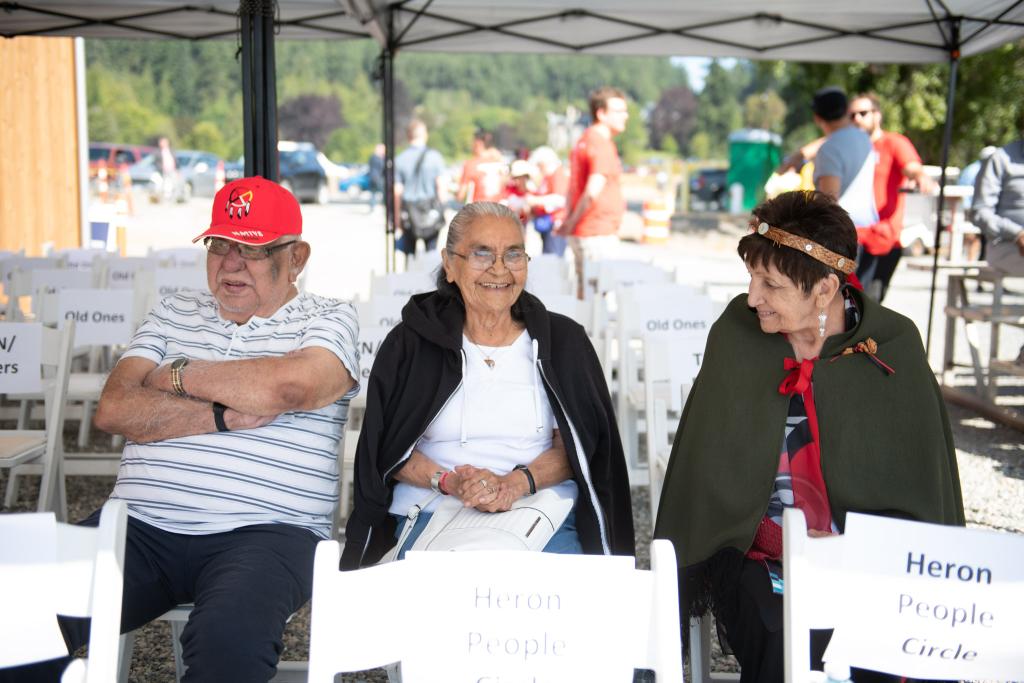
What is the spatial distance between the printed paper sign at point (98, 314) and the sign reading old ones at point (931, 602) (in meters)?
4.29

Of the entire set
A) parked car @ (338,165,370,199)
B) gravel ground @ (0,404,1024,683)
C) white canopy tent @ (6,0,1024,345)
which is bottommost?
gravel ground @ (0,404,1024,683)

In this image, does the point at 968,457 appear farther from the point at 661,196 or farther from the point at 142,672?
the point at 661,196

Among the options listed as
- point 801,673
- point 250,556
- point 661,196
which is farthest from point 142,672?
point 661,196

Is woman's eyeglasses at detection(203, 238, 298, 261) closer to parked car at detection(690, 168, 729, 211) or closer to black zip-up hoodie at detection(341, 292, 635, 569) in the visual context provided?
black zip-up hoodie at detection(341, 292, 635, 569)

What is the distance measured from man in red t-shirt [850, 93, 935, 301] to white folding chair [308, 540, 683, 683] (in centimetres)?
587

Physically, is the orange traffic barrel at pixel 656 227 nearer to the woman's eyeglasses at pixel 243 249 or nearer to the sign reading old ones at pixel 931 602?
the woman's eyeglasses at pixel 243 249

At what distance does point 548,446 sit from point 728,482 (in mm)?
589

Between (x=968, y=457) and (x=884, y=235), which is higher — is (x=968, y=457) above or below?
below

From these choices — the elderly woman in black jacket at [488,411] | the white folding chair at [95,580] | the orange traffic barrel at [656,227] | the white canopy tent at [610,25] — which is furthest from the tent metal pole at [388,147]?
the orange traffic barrel at [656,227]

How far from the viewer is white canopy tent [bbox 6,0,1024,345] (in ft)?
22.1

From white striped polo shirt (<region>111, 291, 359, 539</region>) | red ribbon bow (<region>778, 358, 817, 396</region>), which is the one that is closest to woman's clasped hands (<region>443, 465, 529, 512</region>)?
white striped polo shirt (<region>111, 291, 359, 539</region>)

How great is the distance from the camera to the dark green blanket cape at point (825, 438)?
8.18 feet

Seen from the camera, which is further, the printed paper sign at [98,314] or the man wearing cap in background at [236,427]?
the printed paper sign at [98,314]

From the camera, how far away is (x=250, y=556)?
2.58m
